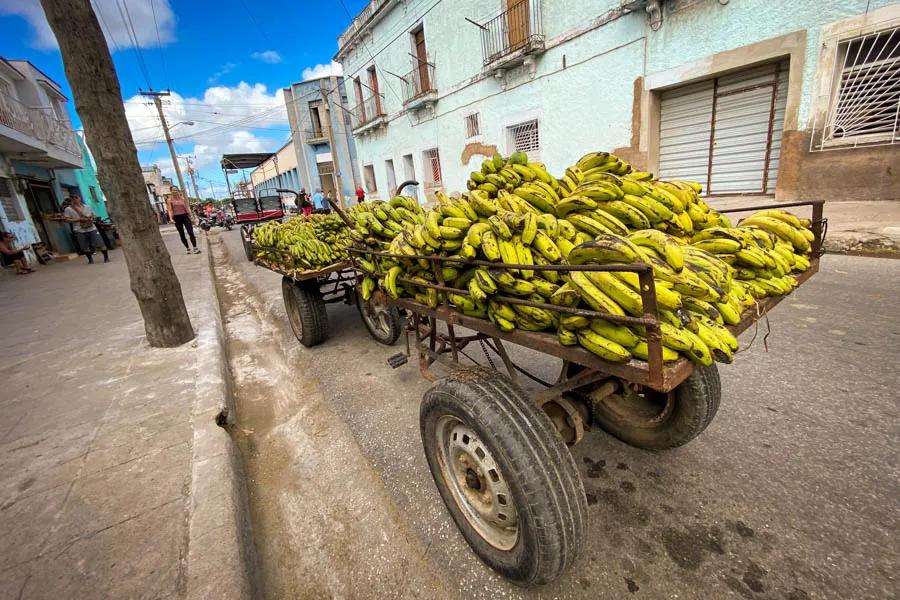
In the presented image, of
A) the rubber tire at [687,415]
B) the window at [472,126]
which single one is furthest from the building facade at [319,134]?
Answer: the rubber tire at [687,415]

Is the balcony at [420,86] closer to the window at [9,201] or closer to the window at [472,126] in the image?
the window at [472,126]

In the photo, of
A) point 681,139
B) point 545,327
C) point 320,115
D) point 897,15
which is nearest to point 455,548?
point 545,327

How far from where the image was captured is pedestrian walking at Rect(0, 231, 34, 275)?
35.1 ft

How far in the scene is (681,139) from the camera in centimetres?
862

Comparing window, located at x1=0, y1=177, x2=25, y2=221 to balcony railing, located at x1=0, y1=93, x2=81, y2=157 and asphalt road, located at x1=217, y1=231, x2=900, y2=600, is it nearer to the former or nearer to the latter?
balcony railing, located at x1=0, y1=93, x2=81, y2=157

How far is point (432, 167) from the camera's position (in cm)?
1673

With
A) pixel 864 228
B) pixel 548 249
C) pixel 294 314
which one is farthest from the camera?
pixel 864 228

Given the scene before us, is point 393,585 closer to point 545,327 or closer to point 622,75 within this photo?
point 545,327

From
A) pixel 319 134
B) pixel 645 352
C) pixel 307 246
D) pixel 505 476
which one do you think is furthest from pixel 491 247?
pixel 319 134

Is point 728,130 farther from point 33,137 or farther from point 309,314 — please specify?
point 33,137

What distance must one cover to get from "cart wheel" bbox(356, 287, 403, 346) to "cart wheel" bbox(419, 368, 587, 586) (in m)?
2.24

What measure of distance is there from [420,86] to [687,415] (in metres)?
16.4

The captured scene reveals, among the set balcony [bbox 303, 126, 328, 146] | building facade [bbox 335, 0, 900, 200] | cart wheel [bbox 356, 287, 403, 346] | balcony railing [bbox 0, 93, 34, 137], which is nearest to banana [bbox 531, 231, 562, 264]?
cart wheel [bbox 356, 287, 403, 346]

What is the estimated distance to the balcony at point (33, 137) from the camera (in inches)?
437
